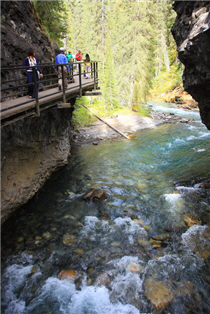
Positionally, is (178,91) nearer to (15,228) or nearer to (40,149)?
(40,149)

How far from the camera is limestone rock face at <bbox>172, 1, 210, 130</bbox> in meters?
6.30

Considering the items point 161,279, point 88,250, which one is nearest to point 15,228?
point 88,250

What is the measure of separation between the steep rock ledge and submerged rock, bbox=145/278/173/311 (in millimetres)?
4873

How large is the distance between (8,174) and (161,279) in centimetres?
569

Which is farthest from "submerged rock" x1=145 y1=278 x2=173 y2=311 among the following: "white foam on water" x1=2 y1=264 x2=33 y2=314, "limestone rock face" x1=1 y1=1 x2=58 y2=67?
"limestone rock face" x1=1 y1=1 x2=58 y2=67

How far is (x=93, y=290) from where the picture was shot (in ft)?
16.5

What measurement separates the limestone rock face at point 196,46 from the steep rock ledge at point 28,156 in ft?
22.0

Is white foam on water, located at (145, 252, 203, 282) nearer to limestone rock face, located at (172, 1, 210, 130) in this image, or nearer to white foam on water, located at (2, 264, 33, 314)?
white foam on water, located at (2, 264, 33, 314)

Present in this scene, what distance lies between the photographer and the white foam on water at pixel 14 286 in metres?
4.71

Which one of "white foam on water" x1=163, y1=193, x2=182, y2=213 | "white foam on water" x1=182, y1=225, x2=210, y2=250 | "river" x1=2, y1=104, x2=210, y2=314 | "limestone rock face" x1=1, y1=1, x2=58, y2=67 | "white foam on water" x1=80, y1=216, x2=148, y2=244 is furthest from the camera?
"white foam on water" x1=163, y1=193, x2=182, y2=213

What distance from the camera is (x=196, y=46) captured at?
6863 mm

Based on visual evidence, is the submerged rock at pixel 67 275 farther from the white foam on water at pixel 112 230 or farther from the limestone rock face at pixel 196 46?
the limestone rock face at pixel 196 46

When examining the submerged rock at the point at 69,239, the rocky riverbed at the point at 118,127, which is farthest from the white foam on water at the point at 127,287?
the rocky riverbed at the point at 118,127

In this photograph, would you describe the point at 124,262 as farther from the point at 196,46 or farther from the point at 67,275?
the point at 196,46
